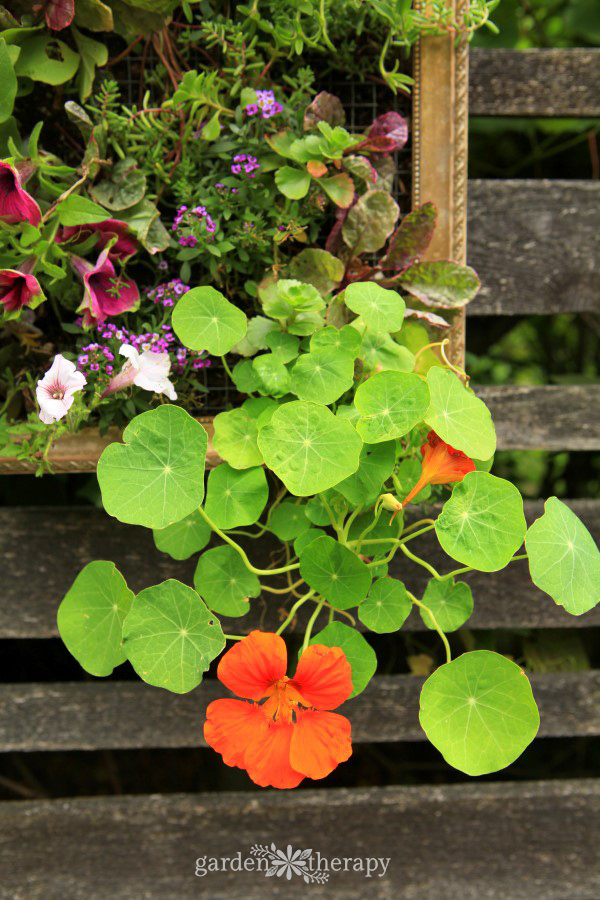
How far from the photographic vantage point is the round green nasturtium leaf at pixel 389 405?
1.84 feet

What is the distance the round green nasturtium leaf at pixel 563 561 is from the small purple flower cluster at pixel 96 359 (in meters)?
0.43

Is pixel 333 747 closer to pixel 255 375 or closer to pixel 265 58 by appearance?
pixel 255 375

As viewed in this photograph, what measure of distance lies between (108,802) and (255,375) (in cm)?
65

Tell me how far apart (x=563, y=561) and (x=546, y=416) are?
372mm

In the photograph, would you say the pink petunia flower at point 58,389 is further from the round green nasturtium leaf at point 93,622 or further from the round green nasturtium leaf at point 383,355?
the round green nasturtium leaf at point 383,355

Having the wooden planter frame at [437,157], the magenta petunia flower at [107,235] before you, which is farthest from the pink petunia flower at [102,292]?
the wooden planter frame at [437,157]

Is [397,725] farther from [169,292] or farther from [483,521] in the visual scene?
[169,292]

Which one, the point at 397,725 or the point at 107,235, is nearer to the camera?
the point at 107,235

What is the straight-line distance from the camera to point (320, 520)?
63 centimetres

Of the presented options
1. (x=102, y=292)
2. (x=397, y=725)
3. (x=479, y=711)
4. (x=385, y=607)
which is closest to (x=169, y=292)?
(x=102, y=292)

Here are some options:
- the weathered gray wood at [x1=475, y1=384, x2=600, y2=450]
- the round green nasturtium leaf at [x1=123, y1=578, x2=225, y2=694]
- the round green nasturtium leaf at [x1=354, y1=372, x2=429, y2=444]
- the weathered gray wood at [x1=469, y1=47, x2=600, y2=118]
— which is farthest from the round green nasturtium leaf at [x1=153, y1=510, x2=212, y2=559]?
the weathered gray wood at [x1=469, y1=47, x2=600, y2=118]

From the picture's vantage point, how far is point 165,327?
0.69 m

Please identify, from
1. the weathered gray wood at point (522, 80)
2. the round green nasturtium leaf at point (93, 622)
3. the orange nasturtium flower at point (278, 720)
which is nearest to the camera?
the orange nasturtium flower at point (278, 720)

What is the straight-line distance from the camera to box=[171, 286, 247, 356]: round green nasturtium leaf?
622 millimetres
